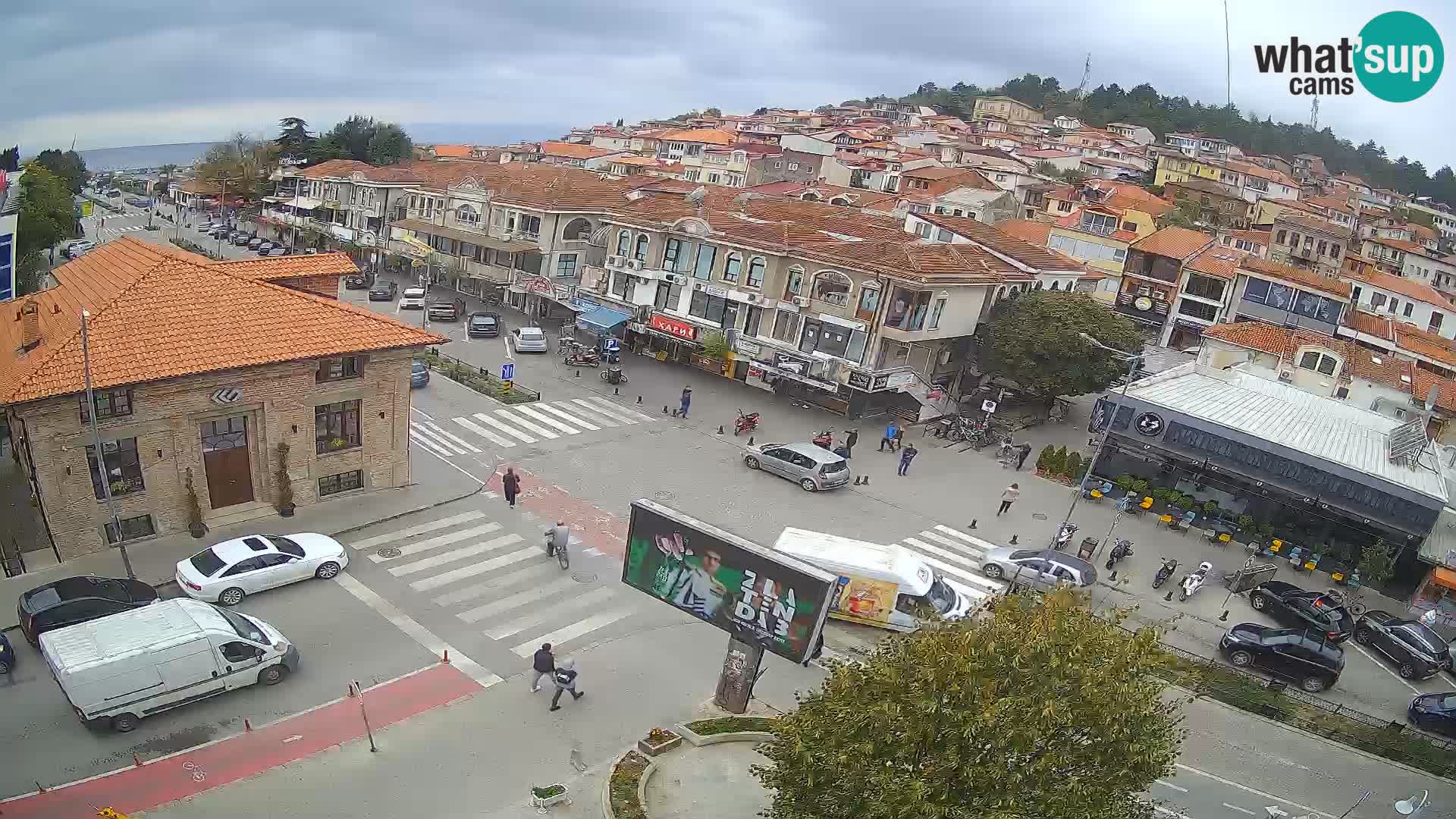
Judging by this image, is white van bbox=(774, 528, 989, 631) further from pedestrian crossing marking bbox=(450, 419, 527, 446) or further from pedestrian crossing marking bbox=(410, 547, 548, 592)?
pedestrian crossing marking bbox=(450, 419, 527, 446)

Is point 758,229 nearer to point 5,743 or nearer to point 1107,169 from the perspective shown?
point 5,743

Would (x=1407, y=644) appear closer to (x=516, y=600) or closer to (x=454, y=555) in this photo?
(x=516, y=600)

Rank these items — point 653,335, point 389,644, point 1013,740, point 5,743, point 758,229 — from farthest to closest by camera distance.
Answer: point 653,335 < point 758,229 < point 389,644 < point 5,743 < point 1013,740

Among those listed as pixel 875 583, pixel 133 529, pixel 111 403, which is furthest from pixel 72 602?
pixel 875 583

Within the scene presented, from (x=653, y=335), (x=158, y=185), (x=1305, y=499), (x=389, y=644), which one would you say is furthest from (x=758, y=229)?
(x=158, y=185)

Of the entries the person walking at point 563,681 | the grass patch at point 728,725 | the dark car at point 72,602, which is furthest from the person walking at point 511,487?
the grass patch at point 728,725
